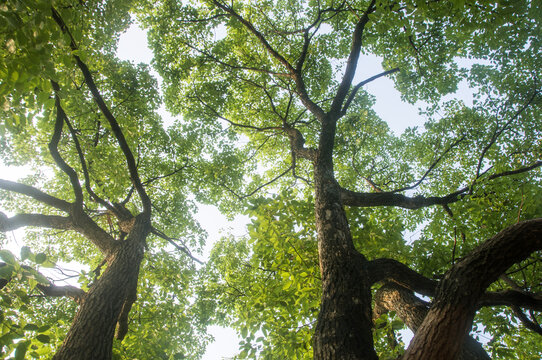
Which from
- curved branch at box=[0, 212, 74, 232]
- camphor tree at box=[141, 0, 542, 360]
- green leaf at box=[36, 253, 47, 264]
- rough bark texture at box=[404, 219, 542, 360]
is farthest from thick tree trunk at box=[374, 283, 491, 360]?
curved branch at box=[0, 212, 74, 232]

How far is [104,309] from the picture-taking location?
411 centimetres

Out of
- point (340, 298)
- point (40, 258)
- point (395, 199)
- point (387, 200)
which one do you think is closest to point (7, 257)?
point (40, 258)

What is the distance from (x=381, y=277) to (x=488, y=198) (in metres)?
3.32

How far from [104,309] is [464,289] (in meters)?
4.75

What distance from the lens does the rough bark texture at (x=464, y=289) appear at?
73.1 inches

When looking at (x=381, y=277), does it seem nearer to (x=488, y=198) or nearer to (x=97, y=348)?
(x=488, y=198)

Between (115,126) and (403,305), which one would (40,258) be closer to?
(115,126)

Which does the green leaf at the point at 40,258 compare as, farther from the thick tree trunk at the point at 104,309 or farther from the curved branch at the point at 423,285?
the curved branch at the point at 423,285

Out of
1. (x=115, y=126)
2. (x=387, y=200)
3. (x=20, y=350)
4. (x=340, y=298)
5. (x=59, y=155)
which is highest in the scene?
(x=115, y=126)

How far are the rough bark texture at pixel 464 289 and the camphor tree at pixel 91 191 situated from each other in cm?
275

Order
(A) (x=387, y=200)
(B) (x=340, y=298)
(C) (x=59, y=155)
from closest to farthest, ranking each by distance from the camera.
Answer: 1. (B) (x=340, y=298)
2. (A) (x=387, y=200)
3. (C) (x=59, y=155)

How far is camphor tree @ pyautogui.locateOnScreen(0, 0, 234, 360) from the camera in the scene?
215 cm

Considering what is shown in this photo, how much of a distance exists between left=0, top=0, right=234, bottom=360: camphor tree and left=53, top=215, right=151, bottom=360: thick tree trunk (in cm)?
2

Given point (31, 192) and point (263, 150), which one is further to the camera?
point (263, 150)
